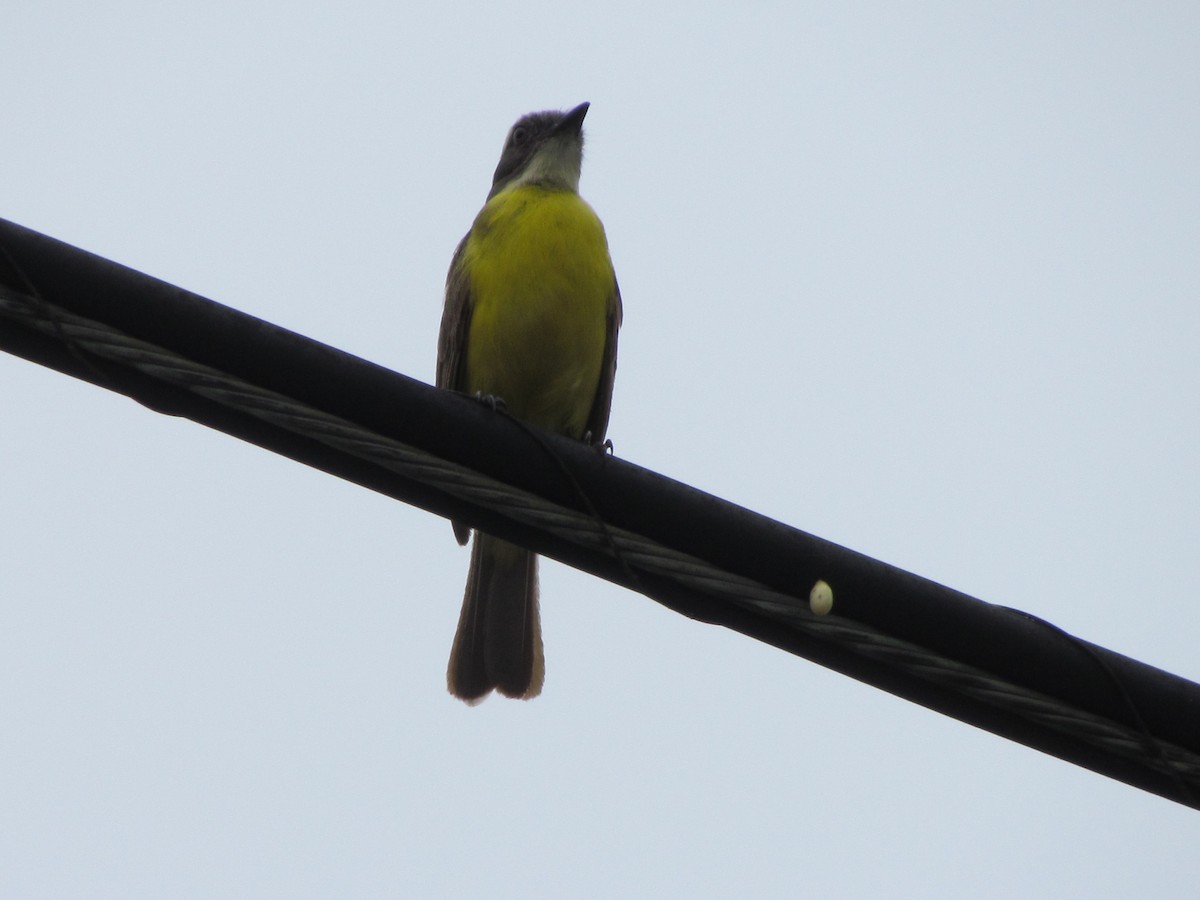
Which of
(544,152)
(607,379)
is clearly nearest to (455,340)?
(607,379)

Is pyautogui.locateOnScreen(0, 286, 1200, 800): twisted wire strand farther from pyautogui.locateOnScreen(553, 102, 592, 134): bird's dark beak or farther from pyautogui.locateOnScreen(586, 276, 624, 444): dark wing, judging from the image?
pyautogui.locateOnScreen(553, 102, 592, 134): bird's dark beak

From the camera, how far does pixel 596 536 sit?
9.62 feet

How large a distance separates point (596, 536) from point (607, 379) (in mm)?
2883

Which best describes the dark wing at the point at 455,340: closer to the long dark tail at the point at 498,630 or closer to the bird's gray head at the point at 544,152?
the long dark tail at the point at 498,630

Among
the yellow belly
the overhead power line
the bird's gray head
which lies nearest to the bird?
the yellow belly

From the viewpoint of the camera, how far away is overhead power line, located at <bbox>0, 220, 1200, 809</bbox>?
9.07ft

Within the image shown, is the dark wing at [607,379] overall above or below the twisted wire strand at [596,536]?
above

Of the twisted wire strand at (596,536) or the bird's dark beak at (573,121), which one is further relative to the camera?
the bird's dark beak at (573,121)

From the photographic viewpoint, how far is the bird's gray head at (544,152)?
650 centimetres

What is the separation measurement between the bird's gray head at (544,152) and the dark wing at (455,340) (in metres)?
0.87

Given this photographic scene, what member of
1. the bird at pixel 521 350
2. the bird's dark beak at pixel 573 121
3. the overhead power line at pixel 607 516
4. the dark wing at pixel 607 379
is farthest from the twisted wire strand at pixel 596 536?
the bird's dark beak at pixel 573 121

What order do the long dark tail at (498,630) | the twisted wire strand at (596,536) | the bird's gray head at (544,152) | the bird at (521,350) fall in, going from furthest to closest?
the bird's gray head at (544,152) < the bird at (521,350) < the long dark tail at (498,630) < the twisted wire strand at (596,536)

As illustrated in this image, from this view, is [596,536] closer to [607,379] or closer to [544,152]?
[607,379]

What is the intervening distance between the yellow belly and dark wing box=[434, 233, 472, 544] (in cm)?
5
